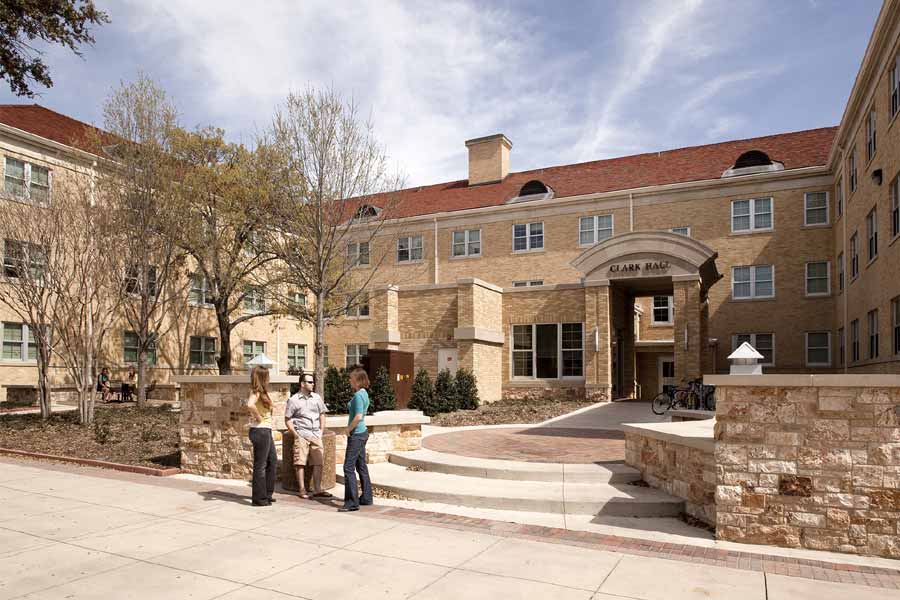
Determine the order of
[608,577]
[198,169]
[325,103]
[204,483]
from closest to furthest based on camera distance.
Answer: [608,577], [204,483], [325,103], [198,169]

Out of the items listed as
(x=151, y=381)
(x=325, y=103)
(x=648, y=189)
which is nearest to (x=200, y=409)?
(x=325, y=103)

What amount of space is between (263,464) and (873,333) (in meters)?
20.3

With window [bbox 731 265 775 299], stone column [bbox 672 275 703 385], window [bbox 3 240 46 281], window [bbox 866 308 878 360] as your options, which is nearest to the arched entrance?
stone column [bbox 672 275 703 385]

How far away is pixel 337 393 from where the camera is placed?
71.3ft

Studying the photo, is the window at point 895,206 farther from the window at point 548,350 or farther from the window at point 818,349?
the window at point 818,349

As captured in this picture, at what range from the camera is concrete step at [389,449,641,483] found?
9609mm

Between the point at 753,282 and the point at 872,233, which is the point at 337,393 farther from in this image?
the point at 753,282

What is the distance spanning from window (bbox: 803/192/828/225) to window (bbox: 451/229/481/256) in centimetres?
1615

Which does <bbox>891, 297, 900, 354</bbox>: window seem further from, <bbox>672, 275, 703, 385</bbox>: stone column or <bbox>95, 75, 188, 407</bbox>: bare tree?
<bbox>95, 75, 188, 407</bbox>: bare tree

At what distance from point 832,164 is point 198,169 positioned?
26401 mm

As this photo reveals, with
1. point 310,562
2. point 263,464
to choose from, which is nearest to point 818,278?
point 263,464

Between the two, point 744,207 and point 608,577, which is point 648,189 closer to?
point 744,207

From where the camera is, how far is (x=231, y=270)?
28094 millimetres

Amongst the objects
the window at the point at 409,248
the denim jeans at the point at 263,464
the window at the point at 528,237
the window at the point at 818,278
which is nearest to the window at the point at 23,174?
the window at the point at 409,248
